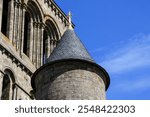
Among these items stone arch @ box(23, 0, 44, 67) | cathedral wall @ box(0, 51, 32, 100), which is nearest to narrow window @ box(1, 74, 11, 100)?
cathedral wall @ box(0, 51, 32, 100)

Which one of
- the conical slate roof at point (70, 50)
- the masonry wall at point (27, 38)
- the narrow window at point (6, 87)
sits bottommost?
the conical slate roof at point (70, 50)

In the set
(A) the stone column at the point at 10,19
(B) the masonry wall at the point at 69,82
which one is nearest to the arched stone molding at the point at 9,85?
(A) the stone column at the point at 10,19

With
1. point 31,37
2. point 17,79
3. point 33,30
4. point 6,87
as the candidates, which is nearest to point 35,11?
point 33,30

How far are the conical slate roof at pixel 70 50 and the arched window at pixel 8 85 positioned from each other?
9.33 metres

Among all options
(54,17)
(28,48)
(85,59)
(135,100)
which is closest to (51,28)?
(54,17)

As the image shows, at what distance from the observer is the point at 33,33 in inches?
1581

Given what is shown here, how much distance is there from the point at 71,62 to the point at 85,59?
599 mm

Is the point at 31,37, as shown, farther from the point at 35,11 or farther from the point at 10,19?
the point at 10,19

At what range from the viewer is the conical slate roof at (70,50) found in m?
23.0

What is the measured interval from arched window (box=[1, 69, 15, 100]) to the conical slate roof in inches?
367

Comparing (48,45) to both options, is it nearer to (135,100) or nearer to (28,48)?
(28,48)

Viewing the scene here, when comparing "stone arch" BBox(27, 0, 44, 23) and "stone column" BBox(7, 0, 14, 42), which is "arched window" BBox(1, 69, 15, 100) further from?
"stone arch" BBox(27, 0, 44, 23)

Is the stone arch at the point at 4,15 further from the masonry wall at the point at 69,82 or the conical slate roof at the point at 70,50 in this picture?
the masonry wall at the point at 69,82

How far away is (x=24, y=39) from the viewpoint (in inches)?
1581
